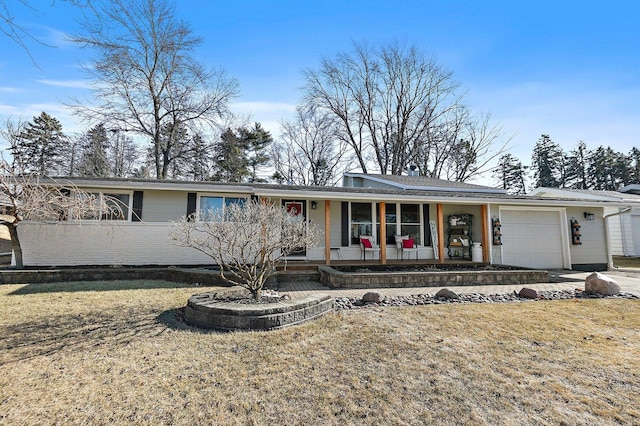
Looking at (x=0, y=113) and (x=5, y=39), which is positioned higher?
(x=0, y=113)

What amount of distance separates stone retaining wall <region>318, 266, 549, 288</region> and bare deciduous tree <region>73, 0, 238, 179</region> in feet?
55.1

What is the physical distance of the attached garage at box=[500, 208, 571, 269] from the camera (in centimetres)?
1110

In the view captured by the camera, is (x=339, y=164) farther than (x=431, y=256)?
Yes

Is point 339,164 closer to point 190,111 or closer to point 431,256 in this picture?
point 190,111

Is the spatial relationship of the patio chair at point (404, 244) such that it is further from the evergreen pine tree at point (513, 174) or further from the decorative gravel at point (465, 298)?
the evergreen pine tree at point (513, 174)

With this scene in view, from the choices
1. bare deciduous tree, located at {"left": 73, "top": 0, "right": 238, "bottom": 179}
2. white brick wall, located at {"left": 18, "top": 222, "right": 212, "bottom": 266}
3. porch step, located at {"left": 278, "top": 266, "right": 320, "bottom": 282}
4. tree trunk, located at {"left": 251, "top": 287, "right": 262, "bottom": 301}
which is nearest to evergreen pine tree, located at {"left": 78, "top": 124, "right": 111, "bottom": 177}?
bare deciduous tree, located at {"left": 73, "top": 0, "right": 238, "bottom": 179}

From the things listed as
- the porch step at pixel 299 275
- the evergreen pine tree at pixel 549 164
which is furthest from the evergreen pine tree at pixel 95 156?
the evergreen pine tree at pixel 549 164

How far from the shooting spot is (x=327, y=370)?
315 cm

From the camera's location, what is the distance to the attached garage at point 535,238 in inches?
437

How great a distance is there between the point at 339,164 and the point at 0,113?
22.8m

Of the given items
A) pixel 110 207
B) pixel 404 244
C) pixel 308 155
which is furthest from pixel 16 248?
pixel 308 155

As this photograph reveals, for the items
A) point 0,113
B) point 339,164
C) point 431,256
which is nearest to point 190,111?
point 0,113

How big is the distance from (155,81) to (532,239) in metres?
21.9

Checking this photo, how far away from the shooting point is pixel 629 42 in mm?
9078
